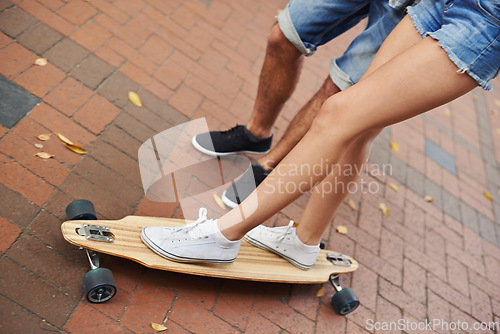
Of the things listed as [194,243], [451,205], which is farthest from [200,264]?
[451,205]

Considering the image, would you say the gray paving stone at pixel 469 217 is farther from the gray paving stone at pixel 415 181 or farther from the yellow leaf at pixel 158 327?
the yellow leaf at pixel 158 327

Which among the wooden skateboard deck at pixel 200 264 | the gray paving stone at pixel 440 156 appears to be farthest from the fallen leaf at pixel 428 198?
the wooden skateboard deck at pixel 200 264

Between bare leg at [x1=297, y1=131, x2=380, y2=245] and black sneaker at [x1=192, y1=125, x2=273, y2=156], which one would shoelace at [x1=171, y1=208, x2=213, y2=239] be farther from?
black sneaker at [x1=192, y1=125, x2=273, y2=156]

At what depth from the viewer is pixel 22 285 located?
5.95ft

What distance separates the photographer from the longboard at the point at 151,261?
1864 millimetres

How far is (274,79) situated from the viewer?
2.61 metres

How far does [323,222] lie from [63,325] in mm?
1190

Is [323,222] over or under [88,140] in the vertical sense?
over

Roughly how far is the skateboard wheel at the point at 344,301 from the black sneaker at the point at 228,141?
990 millimetres

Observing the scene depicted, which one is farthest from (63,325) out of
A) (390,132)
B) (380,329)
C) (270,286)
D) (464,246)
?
(390,132)

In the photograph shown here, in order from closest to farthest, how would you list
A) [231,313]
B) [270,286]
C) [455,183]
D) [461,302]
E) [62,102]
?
[231,313]
[270,286]
[62,102]
[461,302]
[455,183]

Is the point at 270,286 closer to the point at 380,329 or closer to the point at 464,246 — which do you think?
the point at 380,329

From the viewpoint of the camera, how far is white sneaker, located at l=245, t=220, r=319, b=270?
7.50 feet

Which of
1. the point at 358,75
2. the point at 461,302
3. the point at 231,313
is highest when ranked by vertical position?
the point at 358,75
